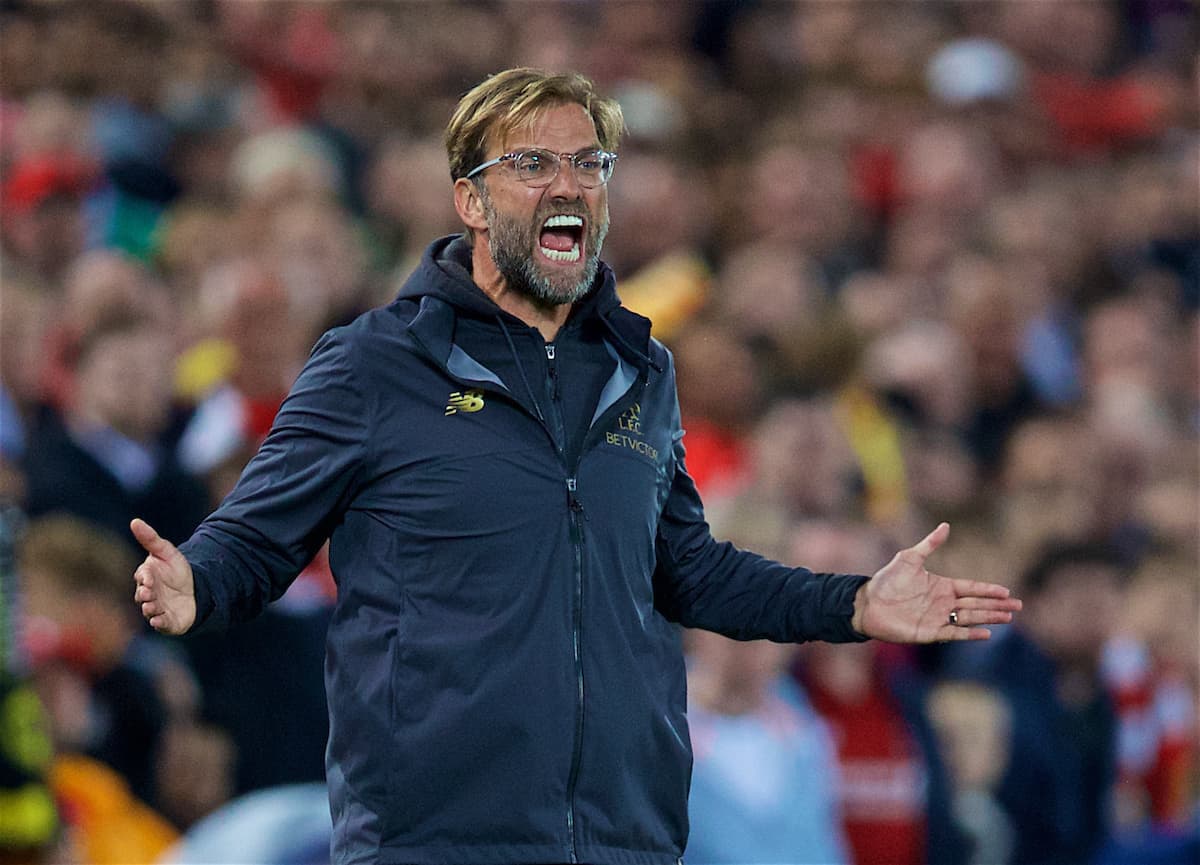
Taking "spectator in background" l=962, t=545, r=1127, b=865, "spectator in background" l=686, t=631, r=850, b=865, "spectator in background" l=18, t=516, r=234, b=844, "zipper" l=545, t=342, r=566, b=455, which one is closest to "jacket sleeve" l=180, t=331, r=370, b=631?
"zipper" l=545, t=342, r=566, b=455

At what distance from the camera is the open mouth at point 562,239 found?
4027 mm

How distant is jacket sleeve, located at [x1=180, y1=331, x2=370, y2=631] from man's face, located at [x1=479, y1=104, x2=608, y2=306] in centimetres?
37

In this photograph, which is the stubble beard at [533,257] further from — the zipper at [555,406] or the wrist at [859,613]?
the wrist at [859,613]

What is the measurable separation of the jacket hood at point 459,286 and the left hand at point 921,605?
28.7 inches

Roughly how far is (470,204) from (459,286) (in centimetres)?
24

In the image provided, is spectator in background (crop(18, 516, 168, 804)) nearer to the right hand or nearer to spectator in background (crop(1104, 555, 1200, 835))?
the right hand

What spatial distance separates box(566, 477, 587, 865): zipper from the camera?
3.72 m

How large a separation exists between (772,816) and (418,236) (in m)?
3.66

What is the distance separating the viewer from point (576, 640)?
376cm

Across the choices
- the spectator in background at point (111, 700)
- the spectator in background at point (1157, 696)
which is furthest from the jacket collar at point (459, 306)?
the spectator in background at point (1157, 696)

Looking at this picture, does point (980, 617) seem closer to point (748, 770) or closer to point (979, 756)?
point (748, 770)

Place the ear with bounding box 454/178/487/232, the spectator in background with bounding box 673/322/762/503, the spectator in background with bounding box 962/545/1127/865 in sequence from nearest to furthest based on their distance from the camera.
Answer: the ear with bounding box 454/178/487/232 → the spectator in background with bounding box 962/545/1127/865 → the spectator in background with bounding box 673/322/762/503

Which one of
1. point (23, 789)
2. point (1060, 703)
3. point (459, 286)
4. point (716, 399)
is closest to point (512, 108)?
point (459, 286)

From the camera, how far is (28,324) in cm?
702
